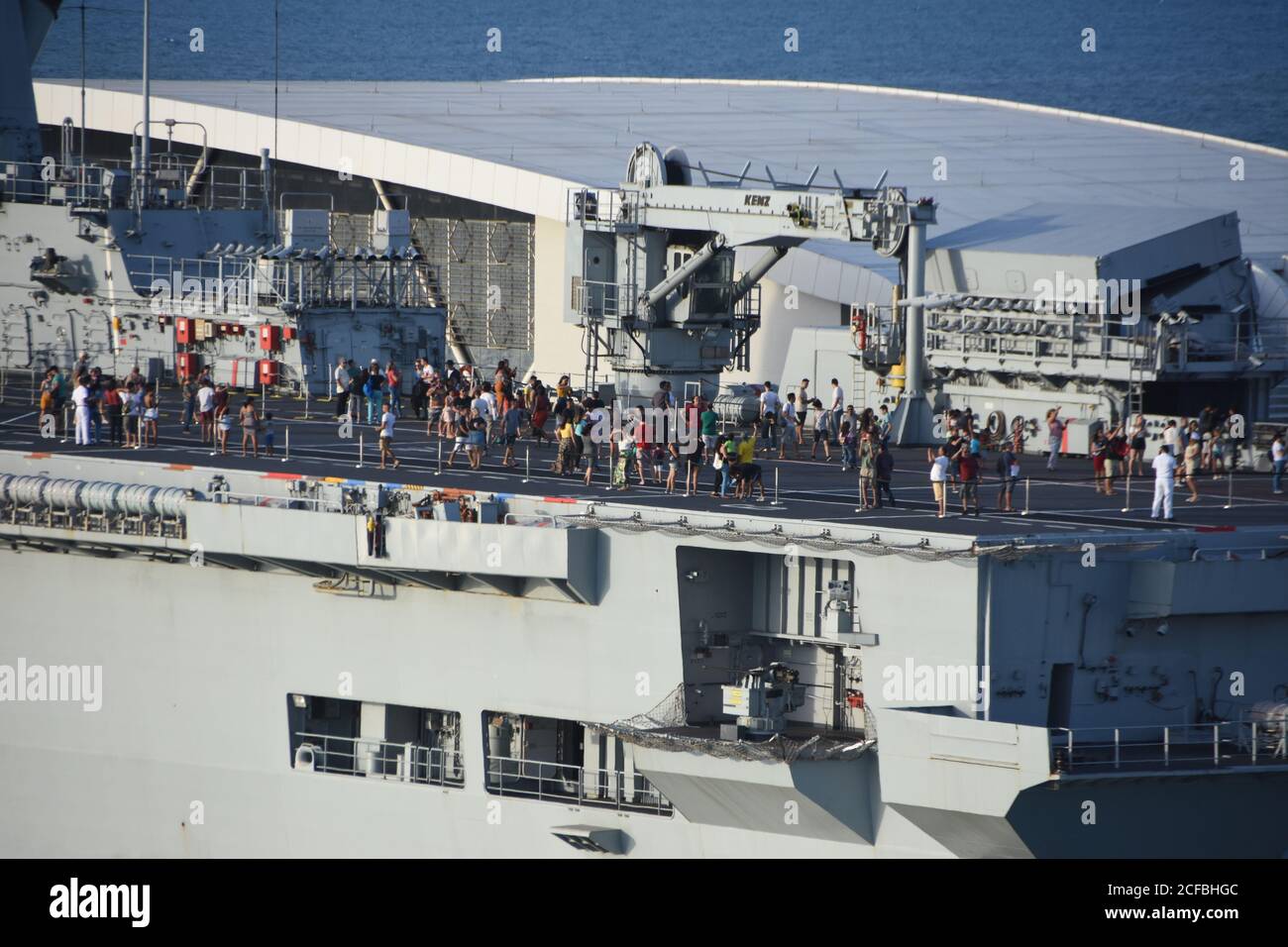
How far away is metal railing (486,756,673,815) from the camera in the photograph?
101 ft

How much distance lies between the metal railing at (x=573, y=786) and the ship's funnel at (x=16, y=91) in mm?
27873

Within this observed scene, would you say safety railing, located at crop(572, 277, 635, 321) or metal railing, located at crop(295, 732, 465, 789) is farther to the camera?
safety railing, located at crop(572, 277, 635, 321)

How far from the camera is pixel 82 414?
1585 inches

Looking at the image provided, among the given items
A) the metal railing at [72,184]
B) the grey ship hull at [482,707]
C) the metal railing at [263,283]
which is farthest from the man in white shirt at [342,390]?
the metal railing at [72,184]

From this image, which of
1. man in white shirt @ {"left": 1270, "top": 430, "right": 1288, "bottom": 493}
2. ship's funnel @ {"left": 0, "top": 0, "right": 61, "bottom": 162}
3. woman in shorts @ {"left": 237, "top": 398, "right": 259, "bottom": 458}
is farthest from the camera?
ship's funnel @ {"left": 0, "top": 0, "right": 61, "bottom": 162}

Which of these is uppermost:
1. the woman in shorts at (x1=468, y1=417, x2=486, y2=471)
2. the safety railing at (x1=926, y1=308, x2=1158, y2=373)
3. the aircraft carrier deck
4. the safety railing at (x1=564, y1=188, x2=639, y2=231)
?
the safety railing at (x1=564, y1=188, x2=639, y2=231)

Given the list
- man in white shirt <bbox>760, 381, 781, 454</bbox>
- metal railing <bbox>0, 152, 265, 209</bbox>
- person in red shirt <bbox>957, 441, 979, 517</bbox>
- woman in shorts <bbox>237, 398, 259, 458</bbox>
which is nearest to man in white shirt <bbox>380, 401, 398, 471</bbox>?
woman in shorts <bbox>237, 398, 259, 458</bbox>

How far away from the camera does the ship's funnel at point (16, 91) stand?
52531 mm

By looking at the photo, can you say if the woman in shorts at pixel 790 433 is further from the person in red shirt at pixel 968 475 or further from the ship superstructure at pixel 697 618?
the person in red shirt at pixel 968 475

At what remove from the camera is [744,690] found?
28.9m

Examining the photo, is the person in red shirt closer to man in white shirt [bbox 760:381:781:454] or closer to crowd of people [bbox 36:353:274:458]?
man in white shirt [bbox 760:381:781:454]

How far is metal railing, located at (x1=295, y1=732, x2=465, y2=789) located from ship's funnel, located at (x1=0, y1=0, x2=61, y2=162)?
82.5ft

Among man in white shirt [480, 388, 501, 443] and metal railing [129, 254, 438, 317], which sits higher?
metal railing [129, 254, 438, 317]

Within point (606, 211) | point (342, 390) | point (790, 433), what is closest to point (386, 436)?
point (342, 390)
